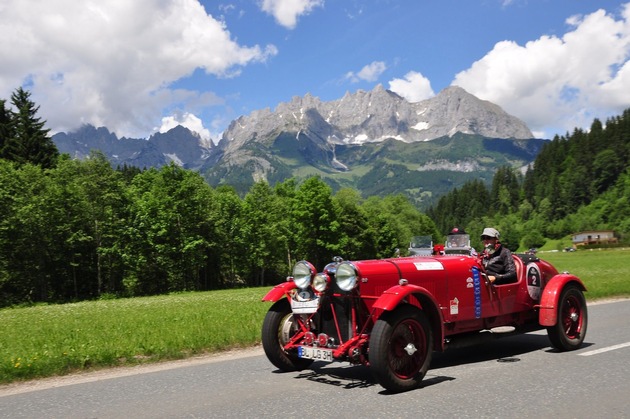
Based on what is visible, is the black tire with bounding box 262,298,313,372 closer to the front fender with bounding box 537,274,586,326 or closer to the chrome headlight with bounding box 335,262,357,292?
the chrome headlight with bounding box 335,262,357,292

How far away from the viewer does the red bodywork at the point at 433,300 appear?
21.8ft

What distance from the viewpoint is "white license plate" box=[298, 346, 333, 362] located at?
21.0ft

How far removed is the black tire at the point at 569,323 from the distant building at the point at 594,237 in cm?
12445

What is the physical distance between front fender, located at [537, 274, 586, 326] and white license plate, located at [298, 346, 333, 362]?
4144 mm

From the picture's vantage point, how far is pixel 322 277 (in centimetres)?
679

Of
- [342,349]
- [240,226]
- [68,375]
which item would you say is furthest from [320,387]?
[240,226]

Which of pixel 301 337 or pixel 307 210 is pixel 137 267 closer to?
pixel 307 210

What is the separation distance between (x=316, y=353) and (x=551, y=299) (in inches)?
176

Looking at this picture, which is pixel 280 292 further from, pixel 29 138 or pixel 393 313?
pixel 29 138

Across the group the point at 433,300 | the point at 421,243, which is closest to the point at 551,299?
the point at 433,300

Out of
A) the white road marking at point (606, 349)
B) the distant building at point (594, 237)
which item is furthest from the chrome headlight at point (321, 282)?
the distant building at point (594, 237)

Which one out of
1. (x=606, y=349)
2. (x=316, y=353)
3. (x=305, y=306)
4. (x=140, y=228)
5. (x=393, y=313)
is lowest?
(x=606, y=349)

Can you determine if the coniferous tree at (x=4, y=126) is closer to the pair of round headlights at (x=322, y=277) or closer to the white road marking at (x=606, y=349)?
the pair of round headlights at (x=322, y=277)

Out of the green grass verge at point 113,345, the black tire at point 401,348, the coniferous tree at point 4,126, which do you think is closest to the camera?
the black tire at point 401,348
